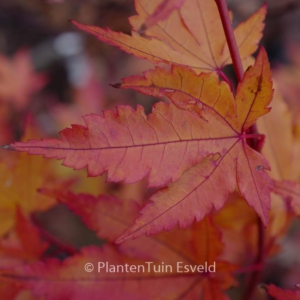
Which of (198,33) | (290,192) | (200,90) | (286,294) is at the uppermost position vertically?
(198,33)

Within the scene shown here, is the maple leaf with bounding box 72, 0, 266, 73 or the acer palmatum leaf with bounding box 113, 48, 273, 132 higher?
the maple leaf with bounding box 72, 0, 266, 73

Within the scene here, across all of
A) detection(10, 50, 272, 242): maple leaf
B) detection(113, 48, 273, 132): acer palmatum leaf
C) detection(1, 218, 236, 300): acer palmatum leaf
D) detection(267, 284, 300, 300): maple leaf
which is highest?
detection(113, 48, 273, 132): acer palmatum leaf

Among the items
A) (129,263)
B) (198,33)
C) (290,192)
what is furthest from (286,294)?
(198,33)

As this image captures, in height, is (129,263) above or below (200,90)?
below

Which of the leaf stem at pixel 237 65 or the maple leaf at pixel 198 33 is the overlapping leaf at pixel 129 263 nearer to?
the leaf stem at pixel 237 65

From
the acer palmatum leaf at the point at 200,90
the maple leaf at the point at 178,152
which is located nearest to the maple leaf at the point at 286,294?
the maple leaf at the point at 178,152

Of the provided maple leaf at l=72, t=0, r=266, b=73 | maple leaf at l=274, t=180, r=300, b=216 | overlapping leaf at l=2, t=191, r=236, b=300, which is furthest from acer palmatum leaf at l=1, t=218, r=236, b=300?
maple leaf at l=72, t=0, r=266, b=73

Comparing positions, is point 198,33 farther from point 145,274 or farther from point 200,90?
point 145,274

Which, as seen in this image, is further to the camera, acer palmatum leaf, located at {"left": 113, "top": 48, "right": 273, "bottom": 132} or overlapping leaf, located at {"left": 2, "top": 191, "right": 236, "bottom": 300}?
overlapping leaf, located at {"left": 2, "top": 191, "right": 236, "bottom": 300}

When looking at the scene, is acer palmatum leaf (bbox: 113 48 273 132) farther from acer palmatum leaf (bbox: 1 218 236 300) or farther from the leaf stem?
acer palmatum leaf (bbox: 1 218 236 300)
